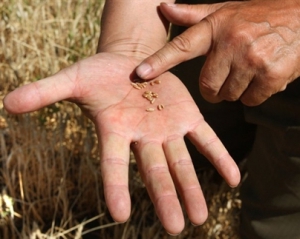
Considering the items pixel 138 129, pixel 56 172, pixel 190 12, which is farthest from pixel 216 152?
pixel 56 172

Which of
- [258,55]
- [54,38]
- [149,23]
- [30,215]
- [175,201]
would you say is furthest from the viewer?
[54,38]

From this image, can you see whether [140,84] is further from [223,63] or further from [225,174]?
[225,174]

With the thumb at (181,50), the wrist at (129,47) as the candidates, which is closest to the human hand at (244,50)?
the thumb at (181,50)

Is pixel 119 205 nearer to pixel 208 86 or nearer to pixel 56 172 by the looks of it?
pixel 208 86

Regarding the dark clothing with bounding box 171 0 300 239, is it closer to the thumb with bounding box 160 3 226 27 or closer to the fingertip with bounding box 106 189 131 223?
the thumb with bounding box 160 3 226 27

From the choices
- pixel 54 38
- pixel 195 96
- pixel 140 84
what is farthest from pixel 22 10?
pixel 140 84

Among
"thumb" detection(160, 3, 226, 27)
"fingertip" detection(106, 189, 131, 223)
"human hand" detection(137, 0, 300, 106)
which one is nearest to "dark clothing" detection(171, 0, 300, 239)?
"human hand" detection(137, 0, 300, 106)

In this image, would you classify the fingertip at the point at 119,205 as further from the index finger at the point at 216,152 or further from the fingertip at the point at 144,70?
the fingertip at the point at 144,70
